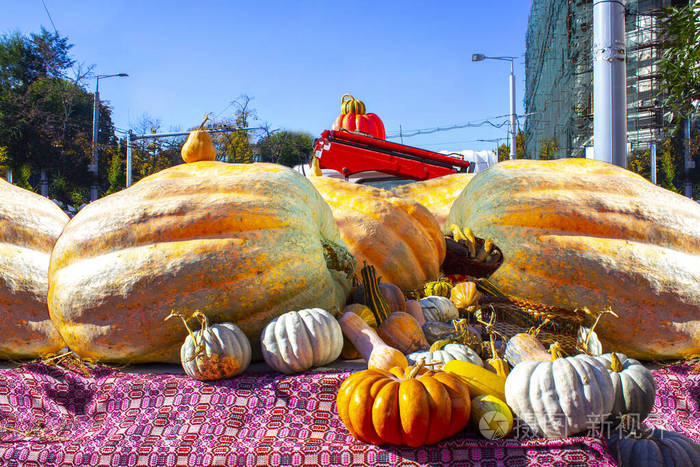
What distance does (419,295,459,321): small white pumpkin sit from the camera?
9.67 ft

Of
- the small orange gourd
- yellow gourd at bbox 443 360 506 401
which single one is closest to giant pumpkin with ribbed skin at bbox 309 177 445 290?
the small orange gourd

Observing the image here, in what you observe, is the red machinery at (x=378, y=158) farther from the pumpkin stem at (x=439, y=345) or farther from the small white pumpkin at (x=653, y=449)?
the small white pumpkin at (x=653, y=449)

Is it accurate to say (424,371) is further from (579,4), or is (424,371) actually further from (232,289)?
(579,4)

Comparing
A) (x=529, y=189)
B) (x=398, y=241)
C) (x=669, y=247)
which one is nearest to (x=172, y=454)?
(x=398, y=241)

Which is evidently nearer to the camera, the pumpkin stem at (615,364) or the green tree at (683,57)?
the pumpkin stem at (615,364)

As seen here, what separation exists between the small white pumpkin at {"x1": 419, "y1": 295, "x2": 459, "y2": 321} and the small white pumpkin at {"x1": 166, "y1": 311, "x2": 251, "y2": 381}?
3.43ft

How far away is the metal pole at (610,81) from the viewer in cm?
457

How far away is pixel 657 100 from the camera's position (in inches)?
1181

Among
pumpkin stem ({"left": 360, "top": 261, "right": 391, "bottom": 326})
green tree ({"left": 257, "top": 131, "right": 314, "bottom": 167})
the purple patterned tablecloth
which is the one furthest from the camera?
green tree ({"left": 257, "top": 131, "right": 314, "bottom": 167})

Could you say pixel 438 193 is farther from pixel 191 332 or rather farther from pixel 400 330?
pixel 191 332

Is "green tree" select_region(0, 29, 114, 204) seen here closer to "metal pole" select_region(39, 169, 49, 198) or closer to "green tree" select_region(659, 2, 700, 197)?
"metal pole" select_region(39, 169, 49, 198)

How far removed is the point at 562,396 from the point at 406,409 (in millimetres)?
510

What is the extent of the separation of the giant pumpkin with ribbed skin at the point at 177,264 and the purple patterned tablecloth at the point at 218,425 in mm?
224

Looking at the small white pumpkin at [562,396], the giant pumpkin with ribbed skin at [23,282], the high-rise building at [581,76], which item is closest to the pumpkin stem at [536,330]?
the small white pumpkin at [562,396]
